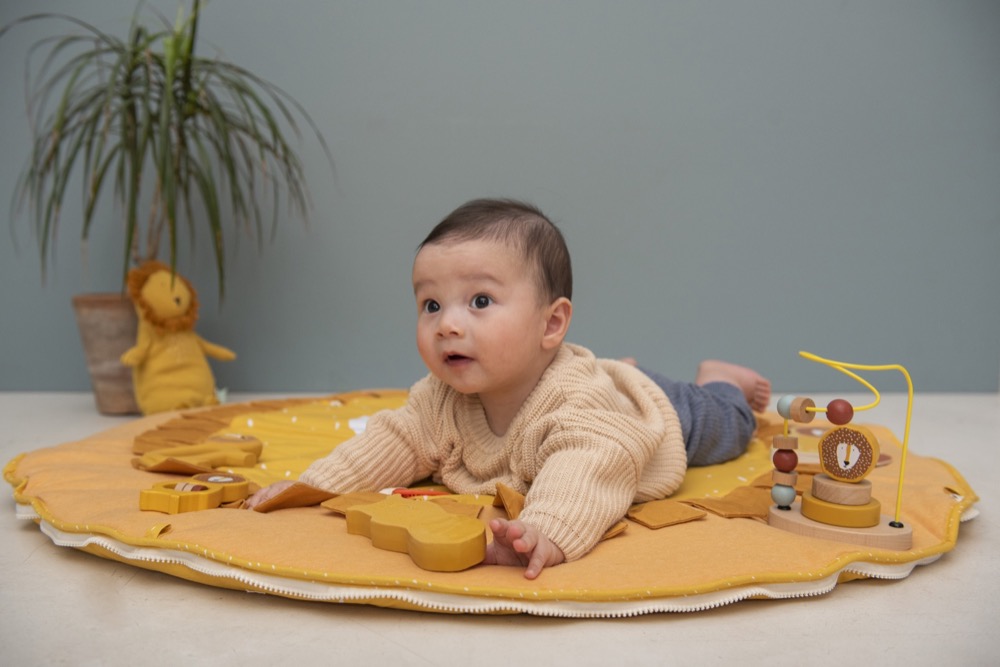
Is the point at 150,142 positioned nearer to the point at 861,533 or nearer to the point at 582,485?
the point at 582,485

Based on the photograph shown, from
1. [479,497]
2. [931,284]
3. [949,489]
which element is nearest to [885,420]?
Answer: [931,284]

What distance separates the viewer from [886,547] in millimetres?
1080

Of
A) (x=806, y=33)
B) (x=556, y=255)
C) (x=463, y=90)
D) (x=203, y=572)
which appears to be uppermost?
(x=806, y=33)

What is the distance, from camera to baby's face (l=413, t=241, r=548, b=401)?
1.22 m

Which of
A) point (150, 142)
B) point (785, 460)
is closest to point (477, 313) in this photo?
point (785, 460)

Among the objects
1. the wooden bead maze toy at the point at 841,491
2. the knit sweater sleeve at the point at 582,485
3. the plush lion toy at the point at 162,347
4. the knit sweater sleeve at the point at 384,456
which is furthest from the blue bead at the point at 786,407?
the plush lion toy at the point at 162,347

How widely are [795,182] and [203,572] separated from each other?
92.7 inches

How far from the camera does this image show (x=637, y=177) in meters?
2.77

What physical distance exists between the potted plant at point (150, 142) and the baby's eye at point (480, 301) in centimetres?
120

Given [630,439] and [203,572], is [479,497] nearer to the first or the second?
[630,439]

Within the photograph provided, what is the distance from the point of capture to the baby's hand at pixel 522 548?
963 millimetres

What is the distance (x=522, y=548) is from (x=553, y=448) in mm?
281

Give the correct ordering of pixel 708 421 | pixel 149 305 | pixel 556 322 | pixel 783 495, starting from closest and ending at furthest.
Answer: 1. pixel 783 495
2. pixel 556 322
3. pixel 708 421
4. pixel 149 305

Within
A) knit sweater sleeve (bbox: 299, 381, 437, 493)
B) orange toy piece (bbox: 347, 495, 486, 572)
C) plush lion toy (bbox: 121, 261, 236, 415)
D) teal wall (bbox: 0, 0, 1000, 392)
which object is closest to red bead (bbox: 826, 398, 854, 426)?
orange toy piece (bbox: 347, 495, 486, 572)
